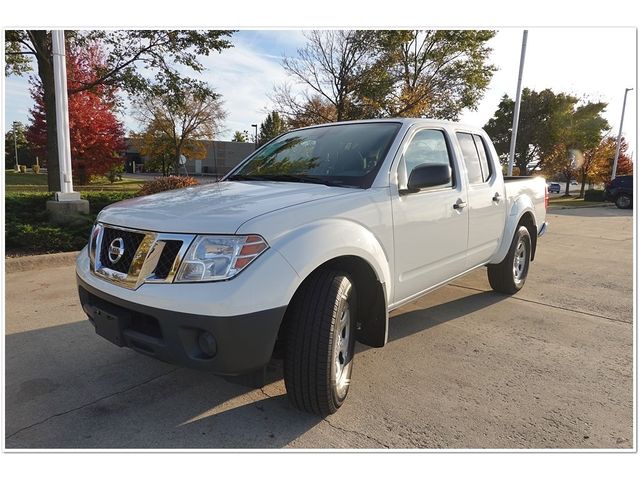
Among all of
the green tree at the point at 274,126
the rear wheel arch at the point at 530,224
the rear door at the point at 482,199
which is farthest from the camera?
the green tree at the point at 274,126

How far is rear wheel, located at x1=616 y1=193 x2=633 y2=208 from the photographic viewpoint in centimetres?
2189

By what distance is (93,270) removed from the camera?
269 centimetres

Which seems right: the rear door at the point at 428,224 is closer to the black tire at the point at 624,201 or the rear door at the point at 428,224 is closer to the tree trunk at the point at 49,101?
the tree trunk at the point at 49,101

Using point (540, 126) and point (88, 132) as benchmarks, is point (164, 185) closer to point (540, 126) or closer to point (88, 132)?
point (88, 132)

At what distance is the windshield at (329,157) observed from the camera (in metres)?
3.12

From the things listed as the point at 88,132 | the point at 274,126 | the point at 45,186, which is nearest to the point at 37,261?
the point at 88,132

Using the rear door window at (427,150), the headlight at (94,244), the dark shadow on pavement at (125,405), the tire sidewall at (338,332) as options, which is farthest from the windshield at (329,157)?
the dark shadow on pavement at (125,405)

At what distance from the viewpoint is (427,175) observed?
3.03 meters

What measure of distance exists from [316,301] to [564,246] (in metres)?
Answer: 8.34

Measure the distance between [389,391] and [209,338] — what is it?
4.56 feet

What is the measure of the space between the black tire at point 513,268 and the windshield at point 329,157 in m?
2.39

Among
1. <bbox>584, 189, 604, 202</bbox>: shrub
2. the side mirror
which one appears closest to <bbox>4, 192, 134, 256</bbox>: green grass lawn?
the side mirror

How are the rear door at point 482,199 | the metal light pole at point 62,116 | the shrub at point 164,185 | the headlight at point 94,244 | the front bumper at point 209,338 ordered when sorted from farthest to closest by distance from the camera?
the shrub at point 164,185 → the metal light pole at point 62,116 → the rear door at point 482,199 → the headlight at point 94,244 → the front bumper at point 209,338
